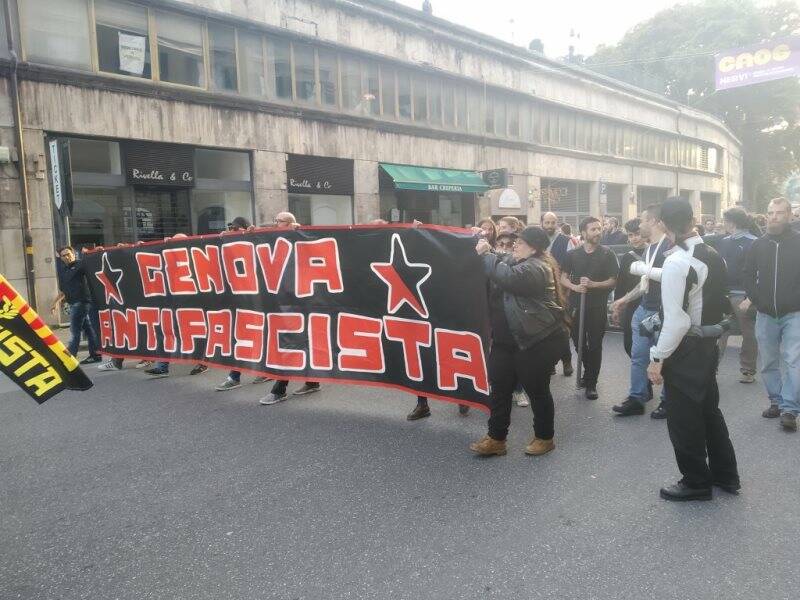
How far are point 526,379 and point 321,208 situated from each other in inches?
595

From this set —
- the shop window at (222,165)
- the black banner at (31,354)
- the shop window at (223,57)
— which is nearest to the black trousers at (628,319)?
the black banner at (31,354)

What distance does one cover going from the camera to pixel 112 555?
3301mm

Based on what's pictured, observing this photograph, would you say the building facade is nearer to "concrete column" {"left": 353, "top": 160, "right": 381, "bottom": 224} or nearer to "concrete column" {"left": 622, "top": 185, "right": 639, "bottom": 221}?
"concrete column" {"left": 353, "top": 160, "right": 381, "bottom": 224}

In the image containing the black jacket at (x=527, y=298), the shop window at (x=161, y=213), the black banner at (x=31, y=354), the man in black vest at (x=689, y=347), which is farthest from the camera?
the shop window at (x=161, y=213)

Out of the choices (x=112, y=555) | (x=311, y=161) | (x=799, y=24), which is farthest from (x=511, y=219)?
(x=799, y=24)

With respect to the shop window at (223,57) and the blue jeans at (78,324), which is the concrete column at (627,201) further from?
the blue jeans at (78,324)

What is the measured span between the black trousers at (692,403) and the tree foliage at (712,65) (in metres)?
36.1

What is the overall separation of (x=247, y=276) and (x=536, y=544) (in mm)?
4388

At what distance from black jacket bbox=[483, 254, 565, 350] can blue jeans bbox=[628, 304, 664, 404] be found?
5.41 ft

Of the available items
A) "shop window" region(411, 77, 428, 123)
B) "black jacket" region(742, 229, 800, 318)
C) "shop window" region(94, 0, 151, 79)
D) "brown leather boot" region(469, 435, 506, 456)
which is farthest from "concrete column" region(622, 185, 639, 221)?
"brown leather boot" region(469, 435, 506, 456)

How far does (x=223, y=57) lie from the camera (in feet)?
53.6

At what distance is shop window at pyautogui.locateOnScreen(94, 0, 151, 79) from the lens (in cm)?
1404

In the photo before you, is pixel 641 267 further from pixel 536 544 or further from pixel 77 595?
pixel 77 595

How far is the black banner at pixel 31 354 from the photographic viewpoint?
113 inches
